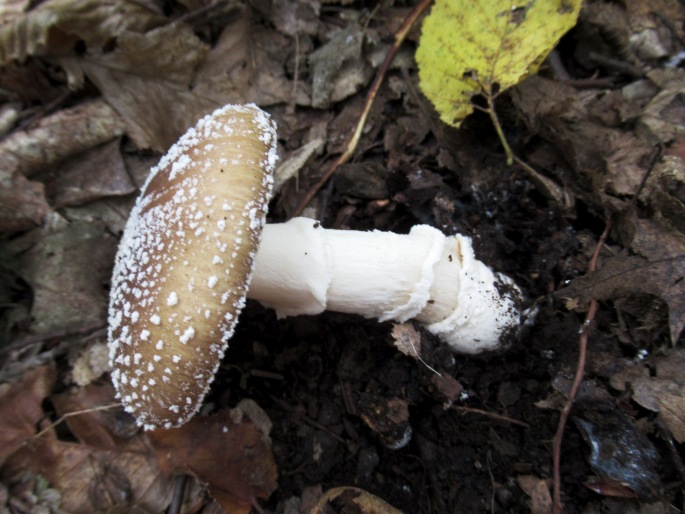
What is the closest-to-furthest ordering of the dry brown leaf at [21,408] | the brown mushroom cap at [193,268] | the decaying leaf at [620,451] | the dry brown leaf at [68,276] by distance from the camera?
the brown mushroom cap at [193,268] < the decaying leaf at [620,451] < the dry brown leaf at [21,408] < the dry brown leaf at [68,276]

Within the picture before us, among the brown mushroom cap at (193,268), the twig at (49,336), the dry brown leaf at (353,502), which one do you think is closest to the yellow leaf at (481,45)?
the brown mushroom cap at (193,268)

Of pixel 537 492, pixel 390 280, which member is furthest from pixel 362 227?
pixel 537 492

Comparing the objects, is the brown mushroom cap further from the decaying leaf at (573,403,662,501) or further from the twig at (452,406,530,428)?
the decaying leaf at (573,403,662,501)

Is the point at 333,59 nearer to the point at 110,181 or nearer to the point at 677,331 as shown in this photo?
the point at 110,181

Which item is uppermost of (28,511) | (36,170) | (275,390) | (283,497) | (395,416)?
(36,170)

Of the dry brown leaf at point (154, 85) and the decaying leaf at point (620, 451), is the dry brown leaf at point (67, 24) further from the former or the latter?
the decaying leaf at point (620, 451)

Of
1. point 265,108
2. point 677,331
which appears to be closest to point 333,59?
point 265,108
